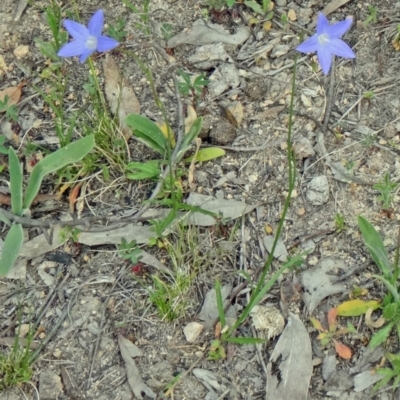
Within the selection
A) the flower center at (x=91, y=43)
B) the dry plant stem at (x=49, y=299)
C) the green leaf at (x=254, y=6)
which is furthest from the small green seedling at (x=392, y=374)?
the green leaf at (x=254, y=6)

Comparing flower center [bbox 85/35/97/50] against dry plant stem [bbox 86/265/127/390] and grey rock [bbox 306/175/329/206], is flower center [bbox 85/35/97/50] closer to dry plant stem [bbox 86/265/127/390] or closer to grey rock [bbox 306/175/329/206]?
dry plant stem [bbox 86/265/127/390]

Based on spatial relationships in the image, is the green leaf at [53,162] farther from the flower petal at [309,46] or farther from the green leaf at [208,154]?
the flower petal at [309,46]

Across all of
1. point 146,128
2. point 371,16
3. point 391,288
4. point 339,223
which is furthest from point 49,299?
point 371,16

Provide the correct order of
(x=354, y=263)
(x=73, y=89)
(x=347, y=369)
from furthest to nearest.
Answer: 1. (x=73, y=89)
2. (x=354, y=263)
3. (x=347, y=369)

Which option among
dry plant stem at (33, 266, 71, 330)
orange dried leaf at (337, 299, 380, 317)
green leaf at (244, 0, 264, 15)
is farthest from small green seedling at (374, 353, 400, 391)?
green leaf at (244, 0, 264, 15)

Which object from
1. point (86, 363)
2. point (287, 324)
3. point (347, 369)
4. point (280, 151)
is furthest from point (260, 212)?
point (86, 363)

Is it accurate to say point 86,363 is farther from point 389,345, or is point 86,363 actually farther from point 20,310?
point 389,345
